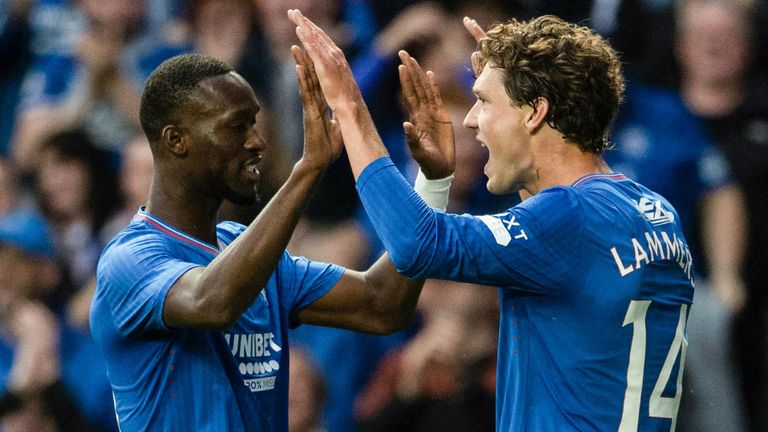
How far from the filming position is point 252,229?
3006mm

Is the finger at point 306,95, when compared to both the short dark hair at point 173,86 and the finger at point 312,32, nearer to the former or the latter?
the finger at point 312,32

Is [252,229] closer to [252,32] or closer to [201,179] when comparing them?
[201,179]

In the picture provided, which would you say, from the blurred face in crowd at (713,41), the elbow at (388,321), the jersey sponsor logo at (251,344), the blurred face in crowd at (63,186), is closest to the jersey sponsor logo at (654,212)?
the elbow at (388,321)

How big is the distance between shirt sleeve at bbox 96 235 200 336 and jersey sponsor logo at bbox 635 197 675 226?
1.31 meters

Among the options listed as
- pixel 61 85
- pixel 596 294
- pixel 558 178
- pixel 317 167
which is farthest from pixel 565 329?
pixel 61 85

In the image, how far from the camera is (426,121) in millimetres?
3453

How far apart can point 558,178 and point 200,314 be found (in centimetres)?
110

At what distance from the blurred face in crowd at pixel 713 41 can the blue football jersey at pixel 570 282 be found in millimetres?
2808

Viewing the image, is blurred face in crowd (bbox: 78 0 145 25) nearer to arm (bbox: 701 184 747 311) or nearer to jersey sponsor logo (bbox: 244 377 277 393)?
arm (bbox: 701 184 747 311)

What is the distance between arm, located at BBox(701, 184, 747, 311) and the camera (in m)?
5.62

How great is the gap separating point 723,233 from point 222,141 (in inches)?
127

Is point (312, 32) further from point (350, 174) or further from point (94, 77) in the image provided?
point (94, 77)

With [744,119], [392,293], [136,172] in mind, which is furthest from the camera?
[136,172]

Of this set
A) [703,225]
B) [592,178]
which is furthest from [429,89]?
[703,225]
